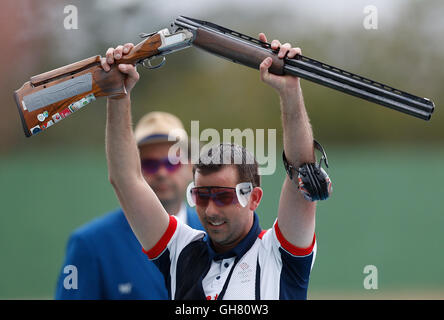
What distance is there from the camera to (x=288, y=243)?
9.96ft

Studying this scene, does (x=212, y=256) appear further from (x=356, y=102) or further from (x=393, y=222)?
(x=356, y=102)

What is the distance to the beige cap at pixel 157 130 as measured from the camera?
16.4ft

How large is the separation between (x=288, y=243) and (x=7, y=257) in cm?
832

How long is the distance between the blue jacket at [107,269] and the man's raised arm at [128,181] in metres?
1.17

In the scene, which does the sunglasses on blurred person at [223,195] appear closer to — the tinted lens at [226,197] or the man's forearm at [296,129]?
the tinted lens at [226,197]

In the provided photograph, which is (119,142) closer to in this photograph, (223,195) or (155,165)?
(223,195)

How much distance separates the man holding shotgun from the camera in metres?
2.93

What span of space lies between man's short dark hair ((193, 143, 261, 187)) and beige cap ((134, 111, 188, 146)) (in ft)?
5.65

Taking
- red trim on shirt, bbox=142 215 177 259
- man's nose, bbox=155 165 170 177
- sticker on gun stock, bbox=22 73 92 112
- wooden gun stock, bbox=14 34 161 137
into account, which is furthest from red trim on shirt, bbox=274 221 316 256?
man's nose, bbox=155 165 170 177

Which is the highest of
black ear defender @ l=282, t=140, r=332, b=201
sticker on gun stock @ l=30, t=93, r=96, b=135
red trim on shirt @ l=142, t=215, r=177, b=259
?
sticker on gun stock @ l=30, t=93, r=96, b=135

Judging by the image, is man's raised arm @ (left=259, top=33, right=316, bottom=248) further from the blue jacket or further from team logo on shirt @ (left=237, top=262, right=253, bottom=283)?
the blue jacket

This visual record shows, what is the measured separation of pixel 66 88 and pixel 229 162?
97cm
